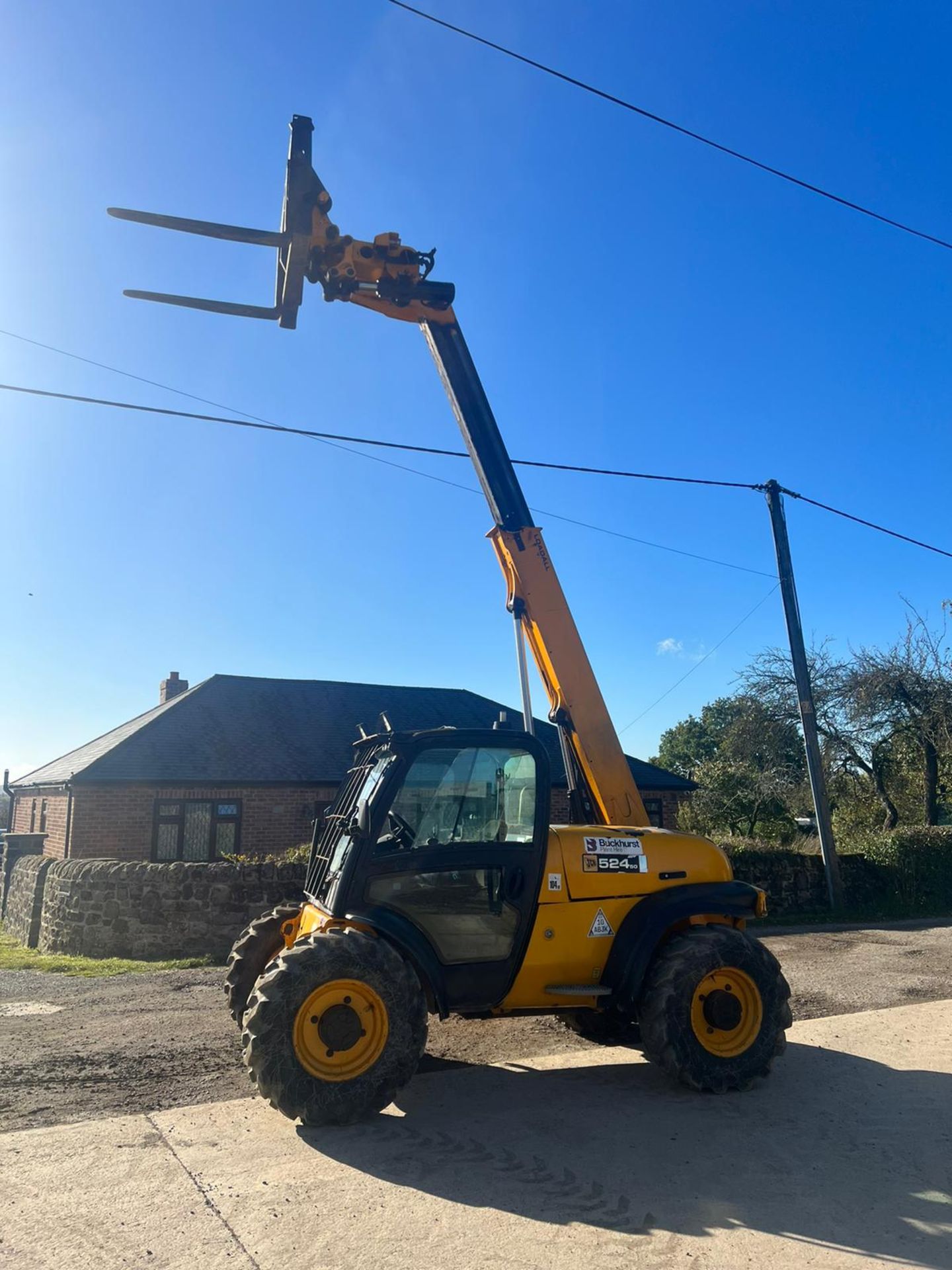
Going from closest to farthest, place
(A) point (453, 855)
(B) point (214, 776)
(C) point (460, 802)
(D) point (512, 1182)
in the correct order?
(D) point (512, 1182)
(A) point (453, 855)
(C) point (460, 802)
(B) point (214, 776)

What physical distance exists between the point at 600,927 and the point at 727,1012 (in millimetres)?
995

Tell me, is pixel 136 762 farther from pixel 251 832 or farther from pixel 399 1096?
pixel 399 1096

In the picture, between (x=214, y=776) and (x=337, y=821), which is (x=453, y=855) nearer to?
(x=337, y=821)

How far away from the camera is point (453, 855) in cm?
572

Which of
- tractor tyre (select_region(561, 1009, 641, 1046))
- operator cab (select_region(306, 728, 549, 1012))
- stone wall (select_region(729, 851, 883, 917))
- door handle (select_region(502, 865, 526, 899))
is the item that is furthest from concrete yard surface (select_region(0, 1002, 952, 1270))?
stone wall (select_region(729, 851, 883, 917))

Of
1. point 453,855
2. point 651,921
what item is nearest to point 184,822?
point 453,855

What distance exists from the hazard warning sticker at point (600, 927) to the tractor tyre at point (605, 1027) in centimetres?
76

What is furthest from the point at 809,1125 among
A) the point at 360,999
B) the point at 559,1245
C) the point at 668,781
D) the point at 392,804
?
the point at 668,781

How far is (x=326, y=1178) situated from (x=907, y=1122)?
3464 mm

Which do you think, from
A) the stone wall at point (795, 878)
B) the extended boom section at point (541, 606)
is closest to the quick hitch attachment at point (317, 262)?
the extended boom section at point (541, 606)

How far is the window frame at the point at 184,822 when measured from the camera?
752 inches

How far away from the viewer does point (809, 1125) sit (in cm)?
538

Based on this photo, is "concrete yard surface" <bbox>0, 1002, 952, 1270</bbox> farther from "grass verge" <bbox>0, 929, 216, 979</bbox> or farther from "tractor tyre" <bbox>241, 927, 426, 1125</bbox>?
"grass verge" <bbox>0, 929, 216, 979</bbox>

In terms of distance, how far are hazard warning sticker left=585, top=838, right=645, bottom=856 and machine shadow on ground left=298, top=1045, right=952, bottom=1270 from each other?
5.09ft
